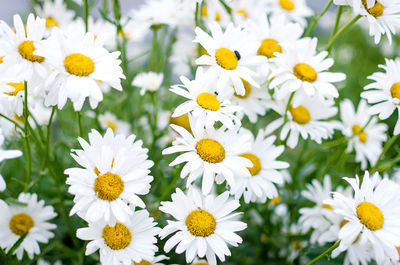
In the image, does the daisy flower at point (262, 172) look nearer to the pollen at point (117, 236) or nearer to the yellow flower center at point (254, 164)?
the yellow flower center at point (254, 164)

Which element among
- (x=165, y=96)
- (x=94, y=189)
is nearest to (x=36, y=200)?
(x=94, y=189)

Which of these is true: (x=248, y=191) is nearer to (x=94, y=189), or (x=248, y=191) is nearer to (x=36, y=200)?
(x=94, y=189)

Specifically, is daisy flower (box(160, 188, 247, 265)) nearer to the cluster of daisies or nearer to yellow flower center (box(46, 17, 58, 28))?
the cluster of daisies

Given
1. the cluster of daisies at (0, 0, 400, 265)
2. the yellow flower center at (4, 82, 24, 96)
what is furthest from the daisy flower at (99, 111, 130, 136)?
the yellow flower center at (4, 82, 24, 96)

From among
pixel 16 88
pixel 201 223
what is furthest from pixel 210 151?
pixel 16 88

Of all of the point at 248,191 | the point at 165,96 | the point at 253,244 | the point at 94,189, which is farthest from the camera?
the point at 165,96
